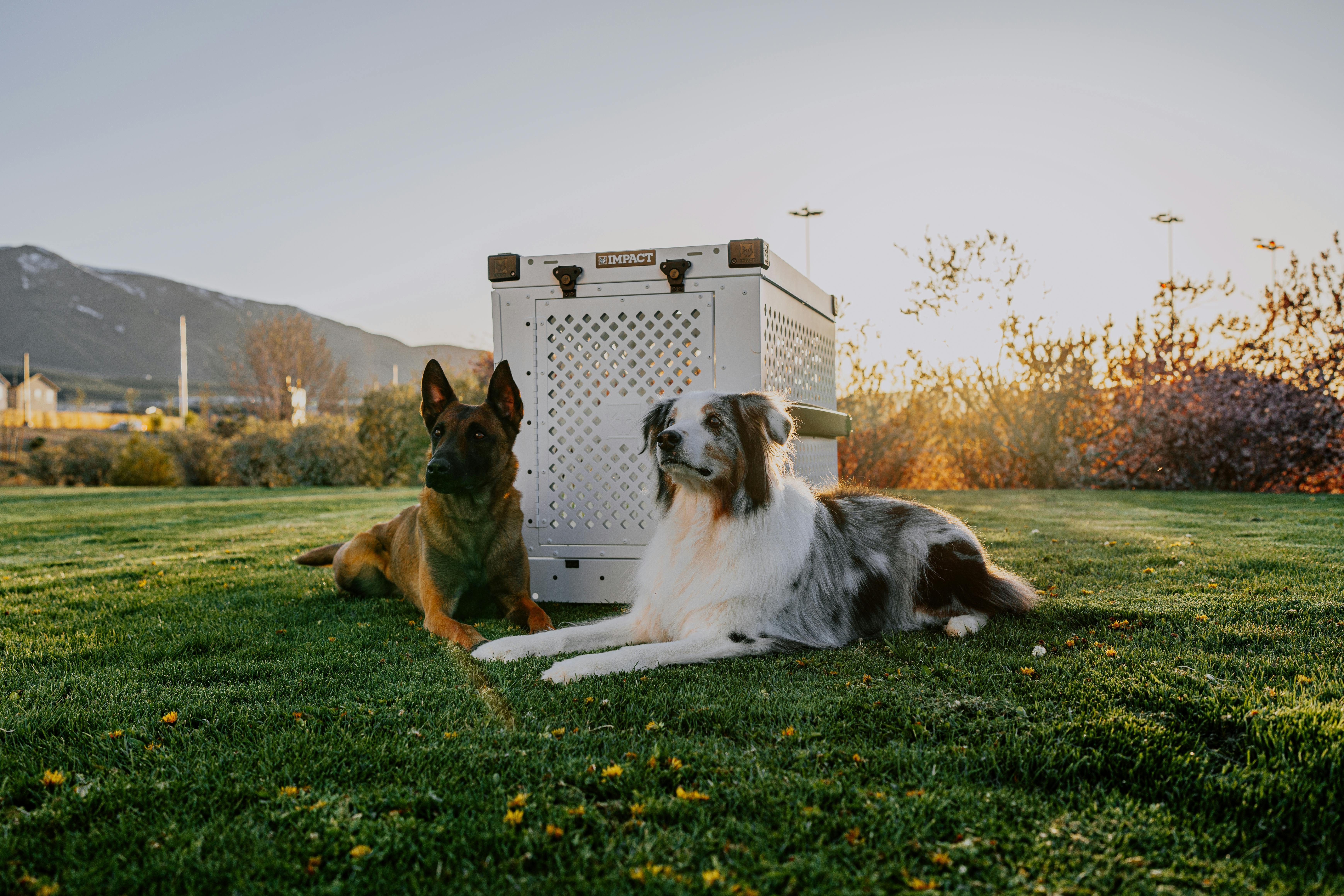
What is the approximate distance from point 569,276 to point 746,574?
2.05 metres

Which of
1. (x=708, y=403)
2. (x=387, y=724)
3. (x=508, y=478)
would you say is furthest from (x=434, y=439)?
(x=387, y=724)

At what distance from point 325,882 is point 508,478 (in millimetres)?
2669

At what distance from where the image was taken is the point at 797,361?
193 inches

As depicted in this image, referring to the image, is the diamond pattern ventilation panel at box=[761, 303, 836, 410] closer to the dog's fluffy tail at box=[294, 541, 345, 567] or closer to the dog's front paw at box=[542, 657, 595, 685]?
the dog's front paw at box=[542, 657, 595, 685]

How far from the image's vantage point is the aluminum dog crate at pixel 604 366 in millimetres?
4109

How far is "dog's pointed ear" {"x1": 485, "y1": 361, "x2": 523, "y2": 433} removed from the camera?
12.9 feet

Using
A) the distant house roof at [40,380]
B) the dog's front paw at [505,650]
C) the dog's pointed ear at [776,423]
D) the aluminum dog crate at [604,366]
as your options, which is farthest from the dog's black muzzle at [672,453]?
the distant house roof at [40,380]

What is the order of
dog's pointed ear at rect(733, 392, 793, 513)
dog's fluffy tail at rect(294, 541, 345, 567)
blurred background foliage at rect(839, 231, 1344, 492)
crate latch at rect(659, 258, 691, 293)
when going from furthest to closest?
blurred background foliage at rect(839, 231, 1344, 492)
dog's fluffy tail at rect(294, 541, 345, 567)
crate latch at rect(659, 258, 691, 293)
dog's pointed ear at rect(733, 392, 793, 513)

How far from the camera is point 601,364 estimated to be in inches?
169

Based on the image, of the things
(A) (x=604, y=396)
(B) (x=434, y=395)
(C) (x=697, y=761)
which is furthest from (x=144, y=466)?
(C) (x=697, y=761)

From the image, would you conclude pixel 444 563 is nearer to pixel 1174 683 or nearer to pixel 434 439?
pixel 434 439

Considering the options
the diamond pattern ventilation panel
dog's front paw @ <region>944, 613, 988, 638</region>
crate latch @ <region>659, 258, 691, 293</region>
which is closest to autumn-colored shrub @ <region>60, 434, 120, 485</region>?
the diamond pattern ventilation panel

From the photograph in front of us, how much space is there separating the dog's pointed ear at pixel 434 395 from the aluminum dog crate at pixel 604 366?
17.6 inches

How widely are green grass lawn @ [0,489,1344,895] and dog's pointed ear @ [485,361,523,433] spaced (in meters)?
1.15
